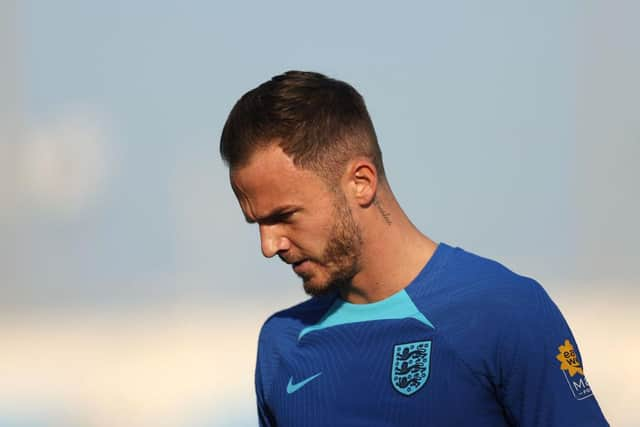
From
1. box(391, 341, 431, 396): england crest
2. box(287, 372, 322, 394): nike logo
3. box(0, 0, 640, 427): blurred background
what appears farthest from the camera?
box(0, 0, 640, 427): blurred background

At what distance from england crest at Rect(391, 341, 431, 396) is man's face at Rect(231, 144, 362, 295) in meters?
0.16

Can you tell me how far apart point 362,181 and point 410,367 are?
29 centimetres

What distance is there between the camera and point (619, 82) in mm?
3752

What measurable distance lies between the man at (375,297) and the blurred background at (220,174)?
2.06 metres

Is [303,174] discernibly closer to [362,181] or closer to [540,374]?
[362,181]

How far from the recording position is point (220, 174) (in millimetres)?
3826

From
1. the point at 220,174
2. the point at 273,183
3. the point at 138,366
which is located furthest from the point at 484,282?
the point at 138,366

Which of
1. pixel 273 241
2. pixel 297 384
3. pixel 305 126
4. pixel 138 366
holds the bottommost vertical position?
pixel 138 366

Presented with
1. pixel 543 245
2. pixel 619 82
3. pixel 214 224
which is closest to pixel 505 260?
pixel 543 245

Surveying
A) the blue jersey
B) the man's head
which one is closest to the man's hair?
the man's head

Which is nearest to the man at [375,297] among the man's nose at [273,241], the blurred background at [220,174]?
the man's nose at [273,241]

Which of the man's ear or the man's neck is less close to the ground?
the man's ear

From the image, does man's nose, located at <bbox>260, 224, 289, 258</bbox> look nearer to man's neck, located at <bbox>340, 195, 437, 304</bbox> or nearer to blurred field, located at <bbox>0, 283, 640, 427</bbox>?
man's neck, located at <bbox>340, 195, 437, 304</bbox>

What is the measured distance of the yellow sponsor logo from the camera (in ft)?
4.93
